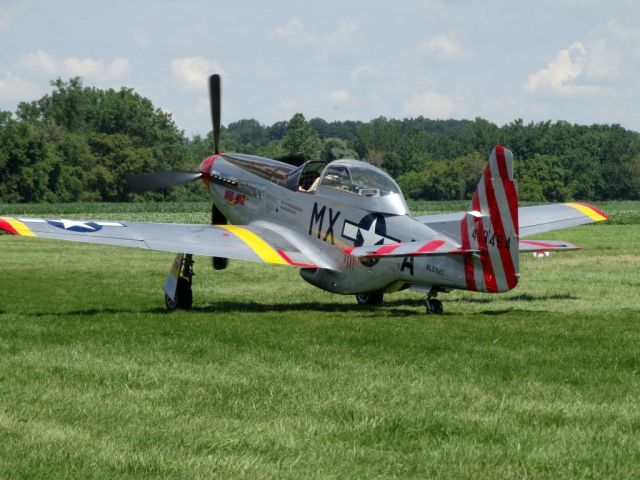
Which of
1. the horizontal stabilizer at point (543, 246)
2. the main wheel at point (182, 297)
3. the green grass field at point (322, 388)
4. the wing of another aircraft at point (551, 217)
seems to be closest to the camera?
the green grass field at point (322, 388)

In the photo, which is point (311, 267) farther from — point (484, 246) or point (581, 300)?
point (581, 300)

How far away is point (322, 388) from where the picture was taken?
9078mm

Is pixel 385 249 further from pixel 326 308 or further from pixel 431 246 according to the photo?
pixel 326 308

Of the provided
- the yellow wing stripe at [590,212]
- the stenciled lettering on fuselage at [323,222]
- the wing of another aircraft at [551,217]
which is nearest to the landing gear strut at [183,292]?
the stenciled lettering on fuselage at [323,222]

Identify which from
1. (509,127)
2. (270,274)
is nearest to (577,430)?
(270,274)

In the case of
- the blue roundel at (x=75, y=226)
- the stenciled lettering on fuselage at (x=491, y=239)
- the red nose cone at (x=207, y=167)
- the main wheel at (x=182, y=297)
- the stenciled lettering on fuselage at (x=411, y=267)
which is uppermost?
the red nose cone at (x=207, y=167)

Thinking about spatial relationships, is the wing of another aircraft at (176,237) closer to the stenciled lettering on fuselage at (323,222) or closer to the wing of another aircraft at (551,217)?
the stenciled lettering on fuselage at (323,222)

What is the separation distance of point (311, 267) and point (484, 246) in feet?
10.8

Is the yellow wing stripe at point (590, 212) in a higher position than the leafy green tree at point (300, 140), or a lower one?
lower

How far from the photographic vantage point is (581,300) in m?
16.9

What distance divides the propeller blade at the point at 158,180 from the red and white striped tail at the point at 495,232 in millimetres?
7529

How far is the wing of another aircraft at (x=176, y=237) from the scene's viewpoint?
1512 centimetres

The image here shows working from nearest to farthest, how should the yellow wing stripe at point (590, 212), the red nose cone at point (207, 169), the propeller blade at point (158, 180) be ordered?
the yellow wing stripe at point (590, 212), the red nose cone at point (207, 169), the propeller blade at point (158, 180)

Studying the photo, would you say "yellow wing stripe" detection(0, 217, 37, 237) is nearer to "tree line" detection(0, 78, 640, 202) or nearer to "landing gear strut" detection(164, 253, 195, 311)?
"landing gear strut" detection(164, 253, 195, 311)
